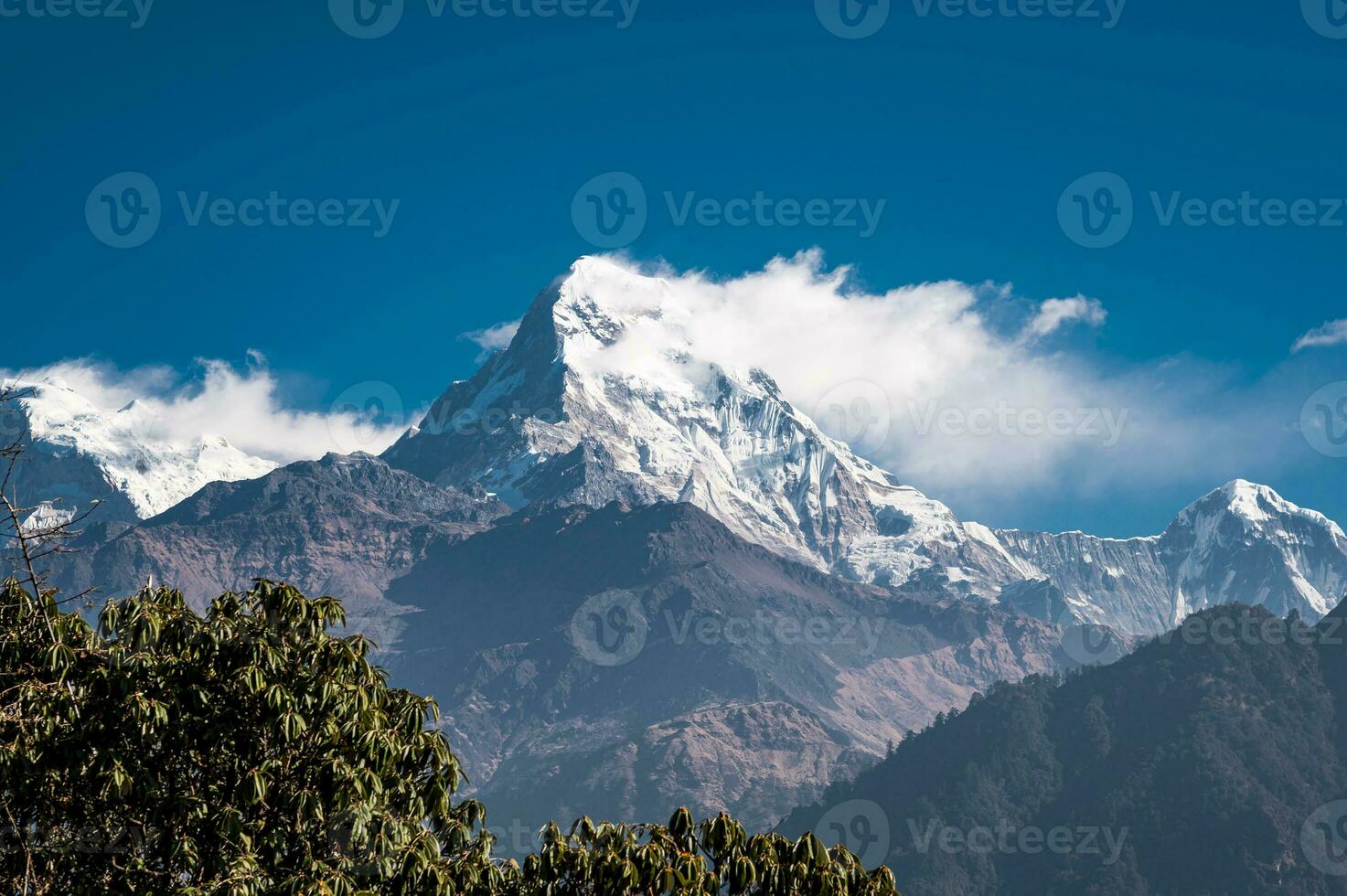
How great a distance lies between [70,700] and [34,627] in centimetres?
271

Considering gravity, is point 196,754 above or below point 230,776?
→ above

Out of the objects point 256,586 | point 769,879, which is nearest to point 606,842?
point 769,879

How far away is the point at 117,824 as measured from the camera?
28406 millimetres

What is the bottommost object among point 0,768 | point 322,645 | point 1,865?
point 1,865

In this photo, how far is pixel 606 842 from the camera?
97.6ft

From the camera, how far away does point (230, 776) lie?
92.9 feet

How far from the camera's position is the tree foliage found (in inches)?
1071

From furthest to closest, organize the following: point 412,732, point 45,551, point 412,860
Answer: point 412,732
point 412,860
point 45,551

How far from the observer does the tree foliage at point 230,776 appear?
27.2 m

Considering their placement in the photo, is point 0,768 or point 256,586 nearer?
point 0,768

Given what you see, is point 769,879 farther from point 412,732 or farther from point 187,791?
point 187,791

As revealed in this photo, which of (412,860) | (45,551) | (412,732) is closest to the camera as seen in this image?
(45,551)

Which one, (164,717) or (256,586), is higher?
(256,586)

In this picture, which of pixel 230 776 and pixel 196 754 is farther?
pixel 196 754
